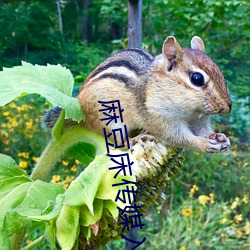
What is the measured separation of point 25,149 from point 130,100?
2072 mm

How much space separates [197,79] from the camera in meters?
0.65

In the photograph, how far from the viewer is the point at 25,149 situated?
2703mm

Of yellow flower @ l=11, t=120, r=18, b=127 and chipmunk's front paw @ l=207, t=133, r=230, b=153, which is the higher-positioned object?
chipmunk's front paw @ l=207, t=133, r=230, b=153

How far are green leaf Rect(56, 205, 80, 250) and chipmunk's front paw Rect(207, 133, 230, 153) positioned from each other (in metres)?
0.21

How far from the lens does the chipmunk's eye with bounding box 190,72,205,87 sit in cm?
64

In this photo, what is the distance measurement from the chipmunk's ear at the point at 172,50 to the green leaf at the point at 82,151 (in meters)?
0.19

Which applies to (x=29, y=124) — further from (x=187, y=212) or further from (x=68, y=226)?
(x=68, y=226)

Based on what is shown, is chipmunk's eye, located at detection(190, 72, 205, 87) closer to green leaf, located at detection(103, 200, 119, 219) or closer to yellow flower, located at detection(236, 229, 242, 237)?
green leaf, located at detection(103, 200, 119, 219)

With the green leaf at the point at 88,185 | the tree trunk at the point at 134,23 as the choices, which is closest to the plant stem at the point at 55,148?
the green leaf at the point at 88,185

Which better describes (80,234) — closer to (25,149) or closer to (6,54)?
(25,149)

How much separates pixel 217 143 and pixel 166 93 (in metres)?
0.15

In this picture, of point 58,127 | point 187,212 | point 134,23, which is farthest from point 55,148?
point 187,212

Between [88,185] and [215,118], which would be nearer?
[88,185]

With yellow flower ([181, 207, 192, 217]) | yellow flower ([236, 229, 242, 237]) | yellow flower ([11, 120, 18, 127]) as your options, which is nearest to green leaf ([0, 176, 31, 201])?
yellow flower ([181, 207, 192, 217])
